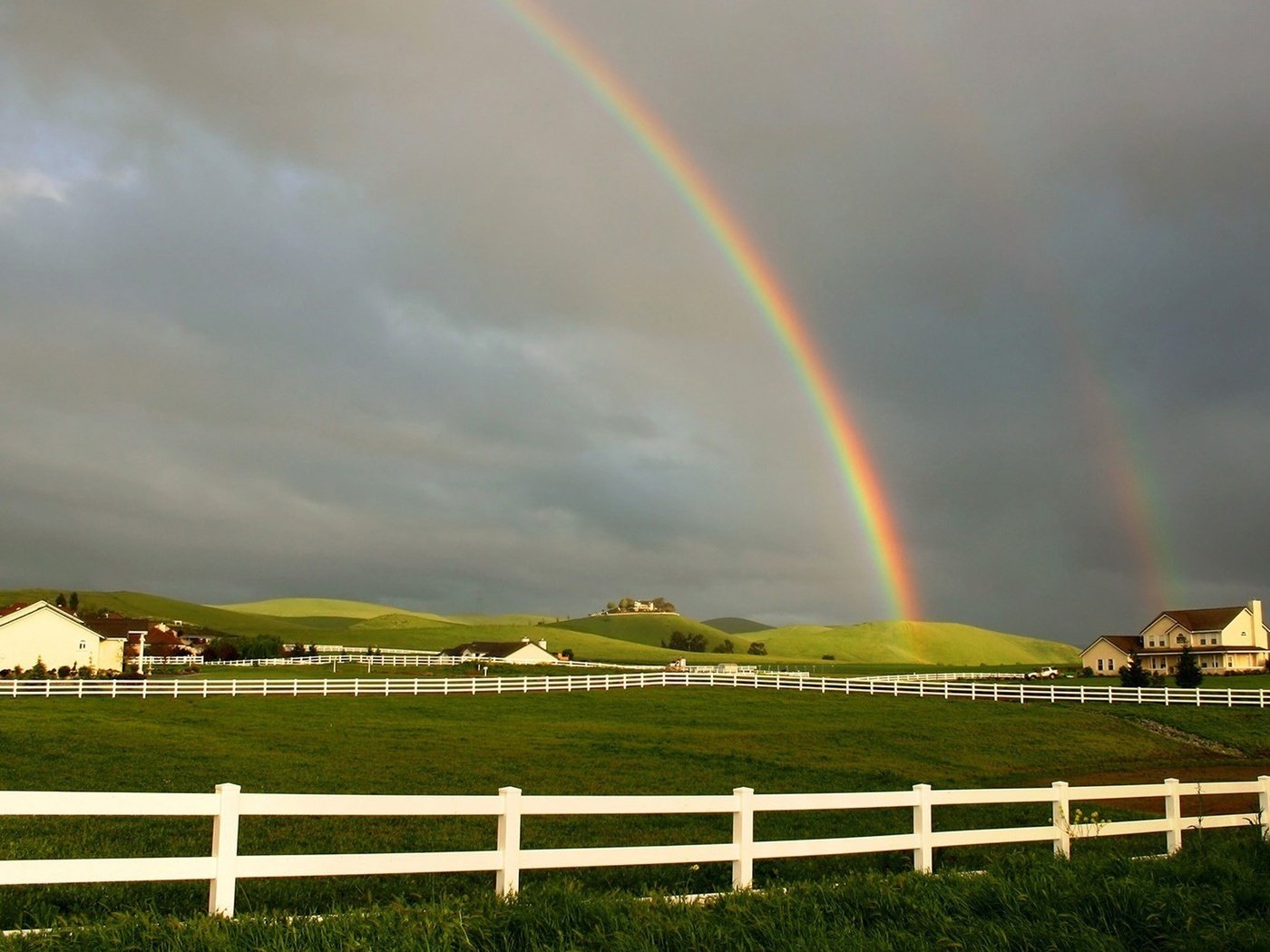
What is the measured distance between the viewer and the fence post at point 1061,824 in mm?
10844

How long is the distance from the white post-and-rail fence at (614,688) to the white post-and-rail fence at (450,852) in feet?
151

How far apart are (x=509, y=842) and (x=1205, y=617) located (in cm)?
10710

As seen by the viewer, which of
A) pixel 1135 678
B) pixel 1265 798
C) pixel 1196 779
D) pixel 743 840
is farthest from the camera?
pixel 1135 678

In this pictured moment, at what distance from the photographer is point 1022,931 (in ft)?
24.0

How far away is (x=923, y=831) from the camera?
10.1 m

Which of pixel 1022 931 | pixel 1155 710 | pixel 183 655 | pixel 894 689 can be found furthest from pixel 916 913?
pixel 183 655

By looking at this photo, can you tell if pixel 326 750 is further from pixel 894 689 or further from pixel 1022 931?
pixel 894 689

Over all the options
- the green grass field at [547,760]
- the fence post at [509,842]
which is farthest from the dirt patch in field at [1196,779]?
the fence post at [509,842]

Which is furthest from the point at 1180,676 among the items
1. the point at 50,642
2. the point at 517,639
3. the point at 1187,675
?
the point at 517,639

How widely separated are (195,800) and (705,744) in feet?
81.6

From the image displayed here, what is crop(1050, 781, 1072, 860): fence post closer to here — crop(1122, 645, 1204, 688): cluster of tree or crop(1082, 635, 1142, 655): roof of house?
crop(1122, 645, 1204, 688): cluster of tree

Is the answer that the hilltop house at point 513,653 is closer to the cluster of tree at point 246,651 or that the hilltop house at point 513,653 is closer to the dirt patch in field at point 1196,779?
the cluster of tree at point 246,651

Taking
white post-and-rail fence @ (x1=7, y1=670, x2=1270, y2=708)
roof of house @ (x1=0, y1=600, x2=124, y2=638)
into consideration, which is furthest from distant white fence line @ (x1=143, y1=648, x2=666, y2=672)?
white post-and-rail fence @ (x1=7, y1=670, x2=1270, y2=708)

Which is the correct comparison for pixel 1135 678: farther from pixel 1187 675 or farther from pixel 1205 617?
pixel 1205 617
